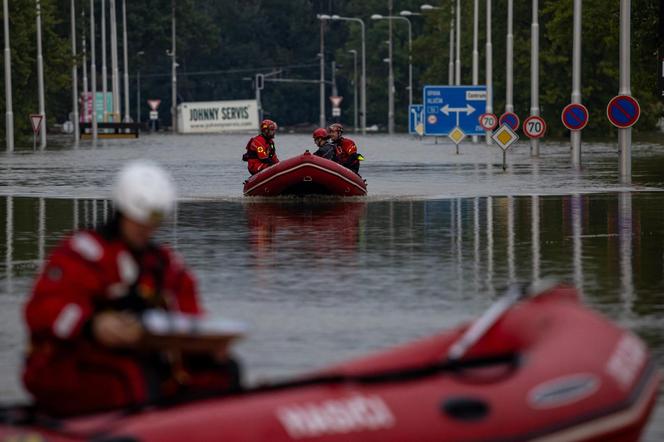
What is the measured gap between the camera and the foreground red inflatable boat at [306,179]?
3189 centimetres

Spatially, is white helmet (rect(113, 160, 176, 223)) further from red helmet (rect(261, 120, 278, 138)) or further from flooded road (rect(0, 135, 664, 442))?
red helmet (rect(261, 120, 278, 138))

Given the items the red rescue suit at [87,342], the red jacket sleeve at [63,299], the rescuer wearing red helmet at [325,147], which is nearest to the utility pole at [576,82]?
the rescuer wearing red helmet at [325,147]

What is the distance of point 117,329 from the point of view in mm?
7152

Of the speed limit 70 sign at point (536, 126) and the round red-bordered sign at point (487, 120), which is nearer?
the speed limit 70 sign at point (536, 126)

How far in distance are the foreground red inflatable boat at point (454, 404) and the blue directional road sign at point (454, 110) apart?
205ft

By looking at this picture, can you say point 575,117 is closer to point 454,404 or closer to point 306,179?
point 306,179

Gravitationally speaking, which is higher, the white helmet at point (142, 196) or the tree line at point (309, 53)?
the tree line at point (309, 53)

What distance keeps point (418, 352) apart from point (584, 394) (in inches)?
40.5

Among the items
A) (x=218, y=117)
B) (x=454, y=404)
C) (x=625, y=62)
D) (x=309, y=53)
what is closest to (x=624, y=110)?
(x=625, y=62)

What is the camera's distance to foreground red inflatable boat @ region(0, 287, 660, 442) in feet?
22.8

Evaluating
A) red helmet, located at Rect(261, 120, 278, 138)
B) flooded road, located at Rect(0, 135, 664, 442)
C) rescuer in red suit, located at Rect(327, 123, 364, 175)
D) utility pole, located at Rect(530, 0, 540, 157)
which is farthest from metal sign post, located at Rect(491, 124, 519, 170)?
red helmet, located at Rect(261, 120, 278, 138)

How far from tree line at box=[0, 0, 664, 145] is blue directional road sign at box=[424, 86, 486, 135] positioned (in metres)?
4.94

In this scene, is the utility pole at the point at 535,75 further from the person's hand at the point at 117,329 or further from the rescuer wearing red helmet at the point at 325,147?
the person's hand at the point at 117,329

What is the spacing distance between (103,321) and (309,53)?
18965cm
